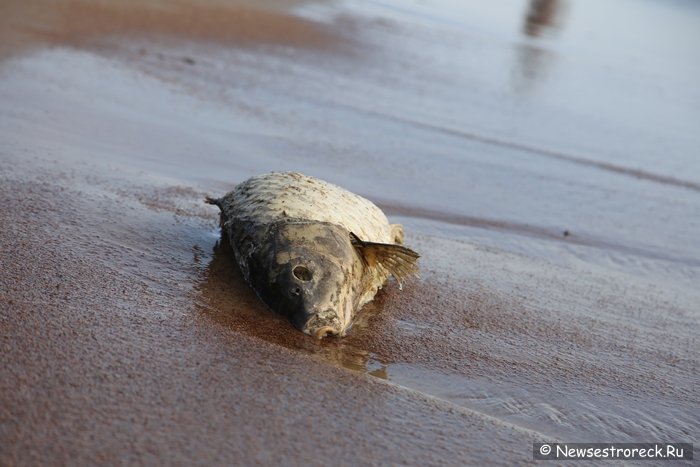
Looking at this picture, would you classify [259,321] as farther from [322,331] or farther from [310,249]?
[310,249]

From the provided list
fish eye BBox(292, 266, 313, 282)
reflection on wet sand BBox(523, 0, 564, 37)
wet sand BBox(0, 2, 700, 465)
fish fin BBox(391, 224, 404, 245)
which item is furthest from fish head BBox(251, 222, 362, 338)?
reflection on wet sand BBox(523, 0, 564, 37)

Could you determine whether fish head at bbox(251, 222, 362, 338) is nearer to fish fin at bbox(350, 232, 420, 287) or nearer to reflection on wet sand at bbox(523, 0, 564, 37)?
fish fin at bbox(350, 232, 420, 287)

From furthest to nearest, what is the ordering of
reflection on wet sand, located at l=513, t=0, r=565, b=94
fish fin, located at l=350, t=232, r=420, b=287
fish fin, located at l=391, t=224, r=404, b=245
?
reflection on wet sand, located at l=513, t=0, r=565, b=94 < fish fin, located at l=391, t=224, r=404, b=245 < fish fin, located at l=350, t=232, r=420, b=287

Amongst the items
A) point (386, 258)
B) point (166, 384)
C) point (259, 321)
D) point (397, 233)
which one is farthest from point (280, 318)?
point (397, 233)

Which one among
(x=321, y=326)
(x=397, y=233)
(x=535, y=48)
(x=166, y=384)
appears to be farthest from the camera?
(x=535, y=48)

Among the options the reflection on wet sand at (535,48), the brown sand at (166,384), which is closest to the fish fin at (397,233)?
the brown sand at (166,384)

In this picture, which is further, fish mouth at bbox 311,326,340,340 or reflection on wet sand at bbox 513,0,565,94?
reflection on wet sand at bbox 513,0,565,94
